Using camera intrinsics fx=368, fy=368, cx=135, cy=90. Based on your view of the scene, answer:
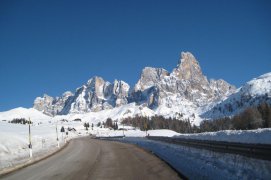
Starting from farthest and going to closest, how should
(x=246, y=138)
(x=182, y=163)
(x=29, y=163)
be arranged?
1. (x=246, y=138)
2. (x=29, y=163)
3. (x=182, y=163)

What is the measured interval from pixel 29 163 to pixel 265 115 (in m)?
102

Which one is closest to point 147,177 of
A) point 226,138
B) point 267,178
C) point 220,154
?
point 267,178

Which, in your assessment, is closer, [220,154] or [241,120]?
[220,154]

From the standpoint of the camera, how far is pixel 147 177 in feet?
58.6

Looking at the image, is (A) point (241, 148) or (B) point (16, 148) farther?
(B) point (16, 148)

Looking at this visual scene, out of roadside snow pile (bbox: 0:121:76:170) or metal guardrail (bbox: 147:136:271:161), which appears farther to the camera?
roadside snow pile (bbox: 0:121:76:170)

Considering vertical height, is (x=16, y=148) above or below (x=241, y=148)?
below

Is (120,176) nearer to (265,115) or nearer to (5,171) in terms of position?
(5,171)

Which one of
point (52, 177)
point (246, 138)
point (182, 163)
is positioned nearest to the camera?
point (52, 177)

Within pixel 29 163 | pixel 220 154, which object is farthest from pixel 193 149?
pixel 29 163

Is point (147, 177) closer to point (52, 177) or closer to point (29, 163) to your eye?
point (52, 177)

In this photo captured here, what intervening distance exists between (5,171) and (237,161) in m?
14.2

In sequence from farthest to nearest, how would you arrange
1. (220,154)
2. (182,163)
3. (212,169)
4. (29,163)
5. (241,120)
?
1. (241,120)
2. (29,163)
3. (220,154)
4. (182,163)
5. (212,169)

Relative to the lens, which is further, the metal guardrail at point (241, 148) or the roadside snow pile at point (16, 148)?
the roadside snow pile at point (16, 148)
